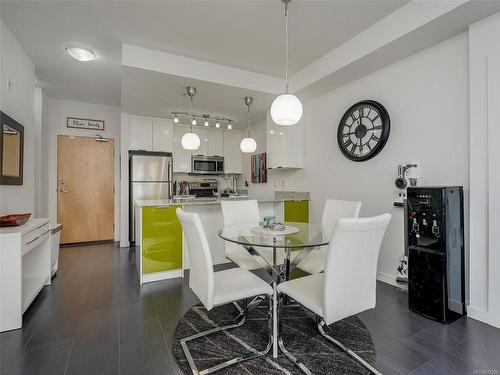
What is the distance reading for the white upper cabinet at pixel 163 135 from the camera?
4949 mm

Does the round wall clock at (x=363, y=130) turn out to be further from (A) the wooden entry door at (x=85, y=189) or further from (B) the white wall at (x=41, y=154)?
(B) the white wall at (x=41, y=154)

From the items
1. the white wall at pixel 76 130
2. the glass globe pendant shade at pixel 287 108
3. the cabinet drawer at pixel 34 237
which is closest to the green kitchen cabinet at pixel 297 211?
the glass globe pendant shade at pixel 287 108

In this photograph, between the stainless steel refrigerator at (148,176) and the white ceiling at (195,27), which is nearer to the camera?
the white ceiling at (195,27)

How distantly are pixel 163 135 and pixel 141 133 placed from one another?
0.40 metres

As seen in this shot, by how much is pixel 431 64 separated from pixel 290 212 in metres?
2.39

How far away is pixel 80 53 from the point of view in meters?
2.95

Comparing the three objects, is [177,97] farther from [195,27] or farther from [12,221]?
[12,221]

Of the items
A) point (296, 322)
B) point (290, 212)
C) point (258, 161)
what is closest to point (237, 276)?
point (296, 322)

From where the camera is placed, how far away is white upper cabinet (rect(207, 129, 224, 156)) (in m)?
5.68

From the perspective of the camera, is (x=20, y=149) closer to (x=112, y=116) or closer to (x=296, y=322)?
(x=112, y=116)

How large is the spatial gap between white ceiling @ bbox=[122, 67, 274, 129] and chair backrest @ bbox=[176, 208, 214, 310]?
86.3 inches

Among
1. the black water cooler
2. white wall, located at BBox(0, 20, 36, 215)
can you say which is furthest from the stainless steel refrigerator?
the black water cooler

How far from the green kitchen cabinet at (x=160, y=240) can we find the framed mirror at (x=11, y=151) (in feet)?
4.30

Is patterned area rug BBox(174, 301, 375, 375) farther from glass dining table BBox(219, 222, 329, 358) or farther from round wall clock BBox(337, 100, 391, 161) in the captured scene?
round wall clock BBox(337, 100, 391, 161)
